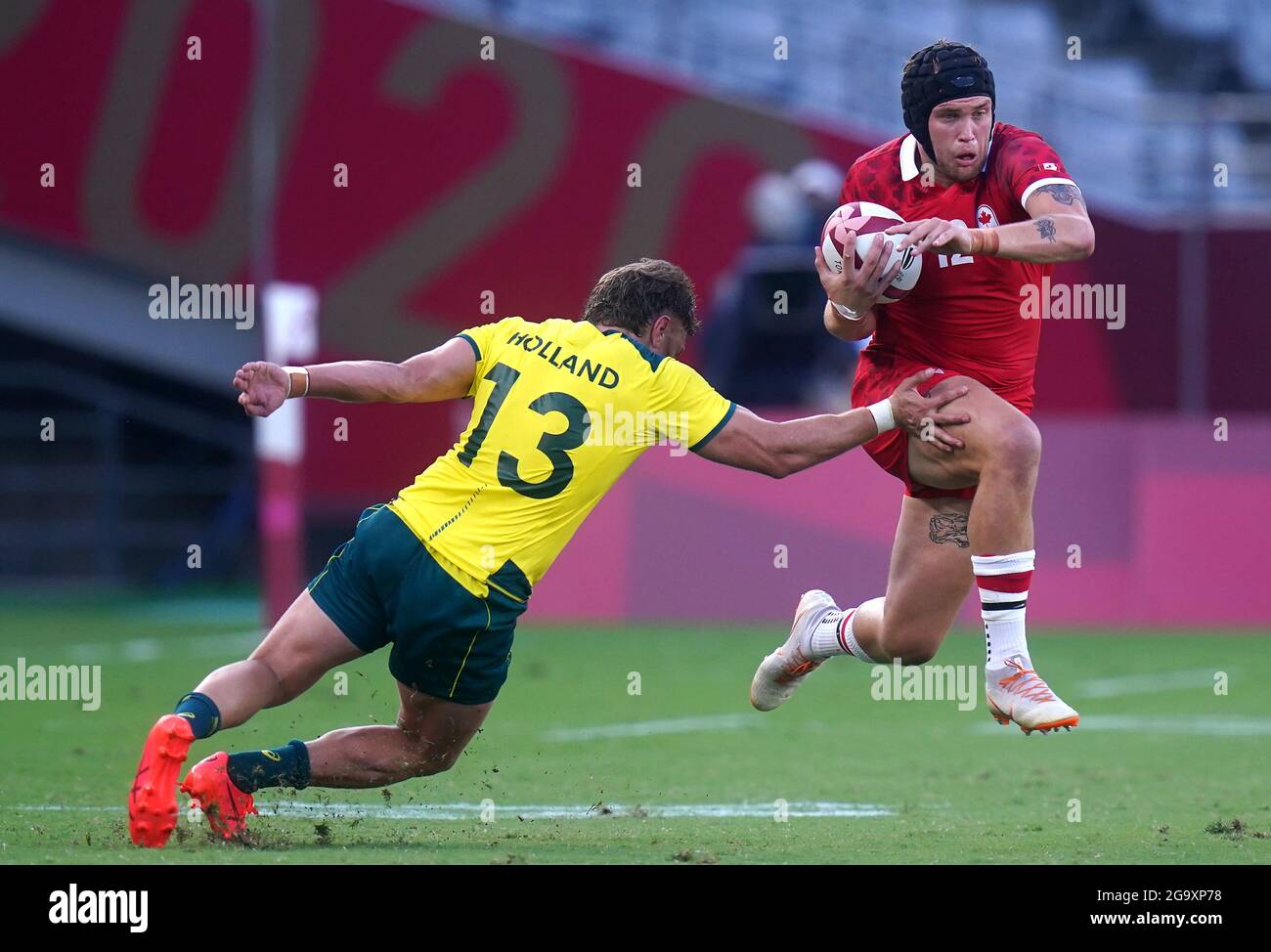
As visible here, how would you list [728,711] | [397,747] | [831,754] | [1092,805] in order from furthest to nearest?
[728,711] < [831,754] < [1092,805] < [397,747]

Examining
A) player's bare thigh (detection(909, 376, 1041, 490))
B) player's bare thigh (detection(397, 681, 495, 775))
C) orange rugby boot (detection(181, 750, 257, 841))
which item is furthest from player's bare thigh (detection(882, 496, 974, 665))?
orange rugby boot (detection(181, 750, 257, 841))

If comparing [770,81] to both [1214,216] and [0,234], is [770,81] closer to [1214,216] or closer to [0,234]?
[1214,216]

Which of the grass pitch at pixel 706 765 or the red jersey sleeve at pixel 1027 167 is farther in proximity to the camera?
the red jersey sleeve at pixel 1027 167

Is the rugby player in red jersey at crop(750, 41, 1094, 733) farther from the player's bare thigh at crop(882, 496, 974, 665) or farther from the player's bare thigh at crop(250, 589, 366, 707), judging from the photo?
the player's bare thigh at crop(250, 589, 366, 707)

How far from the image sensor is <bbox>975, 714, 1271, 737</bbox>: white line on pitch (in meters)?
9.84

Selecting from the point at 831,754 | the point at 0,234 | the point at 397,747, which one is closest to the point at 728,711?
the point at 831,754

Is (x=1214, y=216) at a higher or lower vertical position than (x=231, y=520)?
higher

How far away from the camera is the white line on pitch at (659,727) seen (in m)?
9.54

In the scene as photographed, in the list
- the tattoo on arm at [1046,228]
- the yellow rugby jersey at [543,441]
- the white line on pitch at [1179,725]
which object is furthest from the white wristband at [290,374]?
the white line on pitch at [1179,725]

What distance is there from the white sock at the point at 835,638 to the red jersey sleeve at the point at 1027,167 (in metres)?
1.84

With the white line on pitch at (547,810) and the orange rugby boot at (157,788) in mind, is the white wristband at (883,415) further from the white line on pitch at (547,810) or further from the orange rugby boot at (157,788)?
the orange rugby boot at (157,788)

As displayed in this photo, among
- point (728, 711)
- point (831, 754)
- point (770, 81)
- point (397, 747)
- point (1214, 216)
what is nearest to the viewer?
point (397, 747)

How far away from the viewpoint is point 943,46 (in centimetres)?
629

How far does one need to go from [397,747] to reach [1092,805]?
290cm
